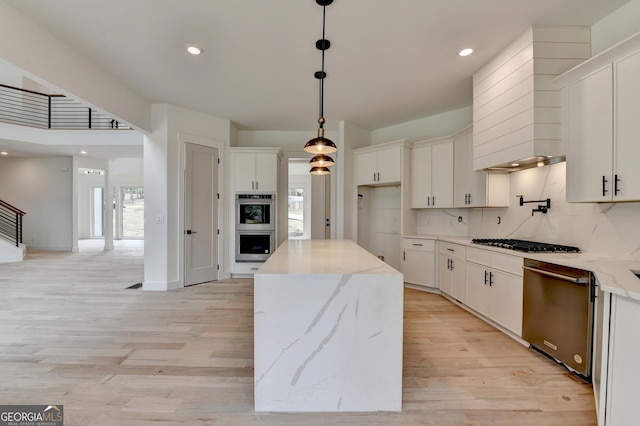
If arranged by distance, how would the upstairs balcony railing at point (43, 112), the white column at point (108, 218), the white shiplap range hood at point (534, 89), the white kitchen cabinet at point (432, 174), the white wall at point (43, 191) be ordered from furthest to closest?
the white column at point (108, 218) → the white wall at point (43, 191) → the upstairs balcony railing at point (43, 112) → the white kitchen cabinet at point (432, 174) → the white shiplap range hood at point (534, 89)

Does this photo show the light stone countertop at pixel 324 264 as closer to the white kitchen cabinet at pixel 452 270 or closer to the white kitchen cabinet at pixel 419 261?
A: the white kitchen cabinet at pixel 452 270

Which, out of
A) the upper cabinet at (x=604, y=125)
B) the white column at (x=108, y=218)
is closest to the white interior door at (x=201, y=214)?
the upper cabinet at (x=604, y=125)

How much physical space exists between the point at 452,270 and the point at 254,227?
10.5ft

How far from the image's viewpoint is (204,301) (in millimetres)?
3719

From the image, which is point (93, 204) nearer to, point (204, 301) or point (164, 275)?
point (164, 275)

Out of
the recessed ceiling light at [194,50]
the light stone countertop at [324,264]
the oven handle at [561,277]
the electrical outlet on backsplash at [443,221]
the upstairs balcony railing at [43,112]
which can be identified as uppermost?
the upstairs balcony railing at [43,112]

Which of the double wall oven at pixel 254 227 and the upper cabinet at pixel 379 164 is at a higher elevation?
the upper cabinet at pixel 379 164

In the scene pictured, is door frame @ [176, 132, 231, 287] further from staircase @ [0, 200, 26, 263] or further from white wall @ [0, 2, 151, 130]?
staircase @ [0, 200, 26, 263]

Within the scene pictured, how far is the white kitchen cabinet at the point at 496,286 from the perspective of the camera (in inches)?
100

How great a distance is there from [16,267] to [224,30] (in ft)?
22.6

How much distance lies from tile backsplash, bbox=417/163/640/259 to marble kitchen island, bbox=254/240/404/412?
6.43ft

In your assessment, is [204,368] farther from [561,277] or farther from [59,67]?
[59,67]

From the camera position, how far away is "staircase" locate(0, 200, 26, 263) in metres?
6.34

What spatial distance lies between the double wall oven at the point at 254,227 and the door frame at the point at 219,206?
9.3 inches
